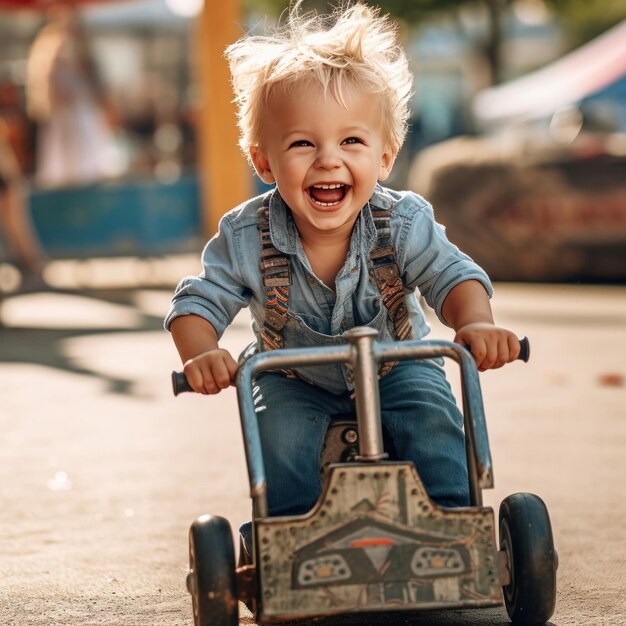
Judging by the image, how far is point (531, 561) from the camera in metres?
2.72

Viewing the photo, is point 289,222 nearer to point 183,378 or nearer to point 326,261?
point 326,261

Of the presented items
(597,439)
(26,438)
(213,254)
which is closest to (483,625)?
(213,254)

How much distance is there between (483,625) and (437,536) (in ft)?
1.25

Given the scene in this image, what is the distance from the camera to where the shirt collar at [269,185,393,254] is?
3.12 metres

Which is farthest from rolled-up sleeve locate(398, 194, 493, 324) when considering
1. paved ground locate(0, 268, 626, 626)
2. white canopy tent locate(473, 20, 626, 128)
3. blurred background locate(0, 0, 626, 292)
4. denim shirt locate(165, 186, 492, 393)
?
white canopy tent locate(473, 20, 626, 128)

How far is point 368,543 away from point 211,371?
49cm

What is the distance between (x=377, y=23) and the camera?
10.9 feet

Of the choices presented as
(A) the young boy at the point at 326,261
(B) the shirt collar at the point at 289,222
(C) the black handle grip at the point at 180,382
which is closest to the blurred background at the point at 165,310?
(A) the young boy at the point at 326,261

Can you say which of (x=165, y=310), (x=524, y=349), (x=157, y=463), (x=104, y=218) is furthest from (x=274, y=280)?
(x=104, y=218)

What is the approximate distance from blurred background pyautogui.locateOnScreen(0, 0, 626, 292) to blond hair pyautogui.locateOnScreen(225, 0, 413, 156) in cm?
53

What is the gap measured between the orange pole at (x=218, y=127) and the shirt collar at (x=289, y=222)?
27.9 ft

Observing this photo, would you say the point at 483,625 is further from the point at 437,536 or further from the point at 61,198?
the point at 61,198

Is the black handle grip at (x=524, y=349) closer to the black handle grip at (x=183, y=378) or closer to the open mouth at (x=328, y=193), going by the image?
the black handle grip at (x=183, y=378)

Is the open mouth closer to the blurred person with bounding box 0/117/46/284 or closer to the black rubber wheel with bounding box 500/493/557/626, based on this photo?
the black rubber wheel with bounding box 500/493/557/626
